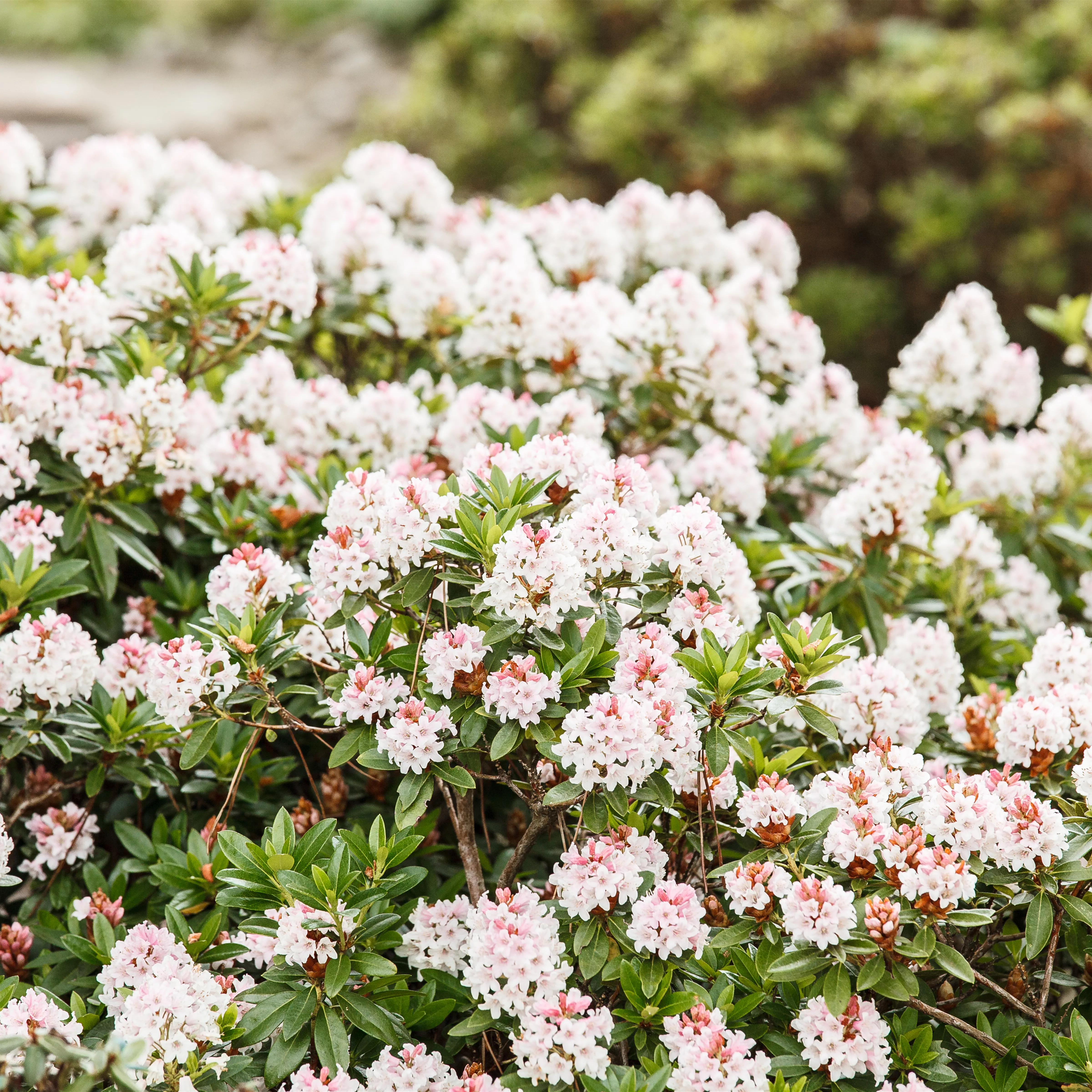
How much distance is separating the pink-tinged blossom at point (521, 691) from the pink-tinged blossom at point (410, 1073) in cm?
59

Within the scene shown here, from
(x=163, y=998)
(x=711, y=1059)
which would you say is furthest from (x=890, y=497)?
(x=163, y=998)

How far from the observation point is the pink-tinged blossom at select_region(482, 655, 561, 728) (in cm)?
197

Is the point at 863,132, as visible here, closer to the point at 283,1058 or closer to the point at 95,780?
the point at 95,780

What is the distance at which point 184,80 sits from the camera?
1470 centimetres

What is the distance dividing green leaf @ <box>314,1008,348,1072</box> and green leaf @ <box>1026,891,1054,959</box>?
119 centimetres

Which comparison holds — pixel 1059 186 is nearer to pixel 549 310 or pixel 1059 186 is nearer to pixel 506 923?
pixel 549 310

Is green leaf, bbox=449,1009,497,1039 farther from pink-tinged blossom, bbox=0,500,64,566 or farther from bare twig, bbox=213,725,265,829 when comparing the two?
pink-tinged blossom, bbox=0,500,64,566

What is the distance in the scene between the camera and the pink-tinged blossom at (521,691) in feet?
6.46

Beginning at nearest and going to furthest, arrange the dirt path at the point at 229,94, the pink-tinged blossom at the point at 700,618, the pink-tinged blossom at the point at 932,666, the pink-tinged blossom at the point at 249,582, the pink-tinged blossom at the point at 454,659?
the pink-tinged blossom at the point at 454,659, the pink-tinged blossom at the point at 700,618, the pink-tinged blossom at the point at 249,582, the pink-tinged blossom at the point at 932,666, the dirt path at the point at 229,94

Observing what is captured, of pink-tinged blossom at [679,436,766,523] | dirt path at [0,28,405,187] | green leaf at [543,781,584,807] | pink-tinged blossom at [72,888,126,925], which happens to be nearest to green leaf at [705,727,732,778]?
green leaf at [543,781,584,807]

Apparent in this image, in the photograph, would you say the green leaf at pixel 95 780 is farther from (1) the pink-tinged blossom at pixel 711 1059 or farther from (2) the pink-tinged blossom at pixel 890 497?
(2) the pink-tinged blossom at pixel 890 497

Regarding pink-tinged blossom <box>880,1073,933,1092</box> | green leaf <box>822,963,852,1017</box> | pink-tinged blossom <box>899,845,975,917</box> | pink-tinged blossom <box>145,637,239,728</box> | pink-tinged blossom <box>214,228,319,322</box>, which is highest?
pink-tinged blossom <box>214,228,319,322</box>

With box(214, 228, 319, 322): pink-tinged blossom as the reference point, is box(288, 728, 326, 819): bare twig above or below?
below

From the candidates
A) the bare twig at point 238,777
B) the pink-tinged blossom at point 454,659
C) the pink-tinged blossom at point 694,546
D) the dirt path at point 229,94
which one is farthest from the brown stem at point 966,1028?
the dirt path at point 229,94
